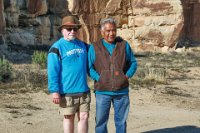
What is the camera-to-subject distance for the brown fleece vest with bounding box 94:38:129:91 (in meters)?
5.17

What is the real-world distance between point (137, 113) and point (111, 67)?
3.65m

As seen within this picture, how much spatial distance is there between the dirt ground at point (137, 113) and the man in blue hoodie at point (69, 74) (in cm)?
185

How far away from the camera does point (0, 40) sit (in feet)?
61.8

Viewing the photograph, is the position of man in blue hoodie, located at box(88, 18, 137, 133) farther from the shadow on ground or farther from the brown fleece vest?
the shadow on ground

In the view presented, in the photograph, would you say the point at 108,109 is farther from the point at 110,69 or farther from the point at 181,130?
the point at 181,130

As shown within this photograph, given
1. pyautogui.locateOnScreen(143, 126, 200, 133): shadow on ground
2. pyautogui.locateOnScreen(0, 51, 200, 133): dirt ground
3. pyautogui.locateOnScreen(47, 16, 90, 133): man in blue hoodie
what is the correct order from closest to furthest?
pyautogui.locateOnScreen(47, 16, 90, 133): man in blue hoodie < pyautogui.locateOnScreen(143, 126, 200, 133): shadow on ground < pyautogui.locateOnScreen(0, 51, 200, 133): dirt ground

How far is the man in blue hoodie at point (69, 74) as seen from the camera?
196 inches

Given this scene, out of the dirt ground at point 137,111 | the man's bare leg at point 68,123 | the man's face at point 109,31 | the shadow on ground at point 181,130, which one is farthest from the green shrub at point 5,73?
the man's face at point 109,31

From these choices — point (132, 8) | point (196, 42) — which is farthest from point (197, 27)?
point (132, 8)

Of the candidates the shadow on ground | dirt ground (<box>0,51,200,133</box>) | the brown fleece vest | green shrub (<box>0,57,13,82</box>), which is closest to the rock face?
green shrub (<box>0,57,13,82</box>)

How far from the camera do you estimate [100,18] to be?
24.7 meters

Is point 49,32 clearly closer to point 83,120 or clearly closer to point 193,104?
point 193,104

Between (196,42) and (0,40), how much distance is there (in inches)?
653

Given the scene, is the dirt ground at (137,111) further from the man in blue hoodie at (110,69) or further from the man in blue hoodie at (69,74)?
the man in blue hoodie at (69,74)
